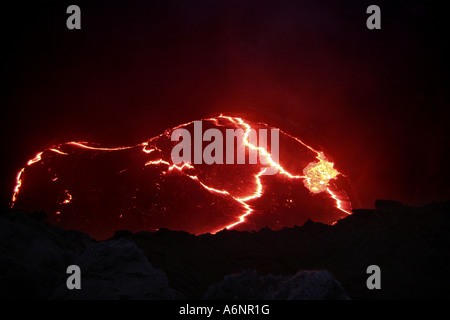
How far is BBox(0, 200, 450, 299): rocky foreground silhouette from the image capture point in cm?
188

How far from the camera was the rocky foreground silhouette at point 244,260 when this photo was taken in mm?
1879

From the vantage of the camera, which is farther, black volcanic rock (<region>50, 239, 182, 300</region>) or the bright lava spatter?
the bright lava spatter

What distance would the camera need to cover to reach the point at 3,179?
12.0 ft

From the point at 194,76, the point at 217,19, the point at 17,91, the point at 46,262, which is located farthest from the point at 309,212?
the point at 17,91

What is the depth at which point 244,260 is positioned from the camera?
2518 millimetres
